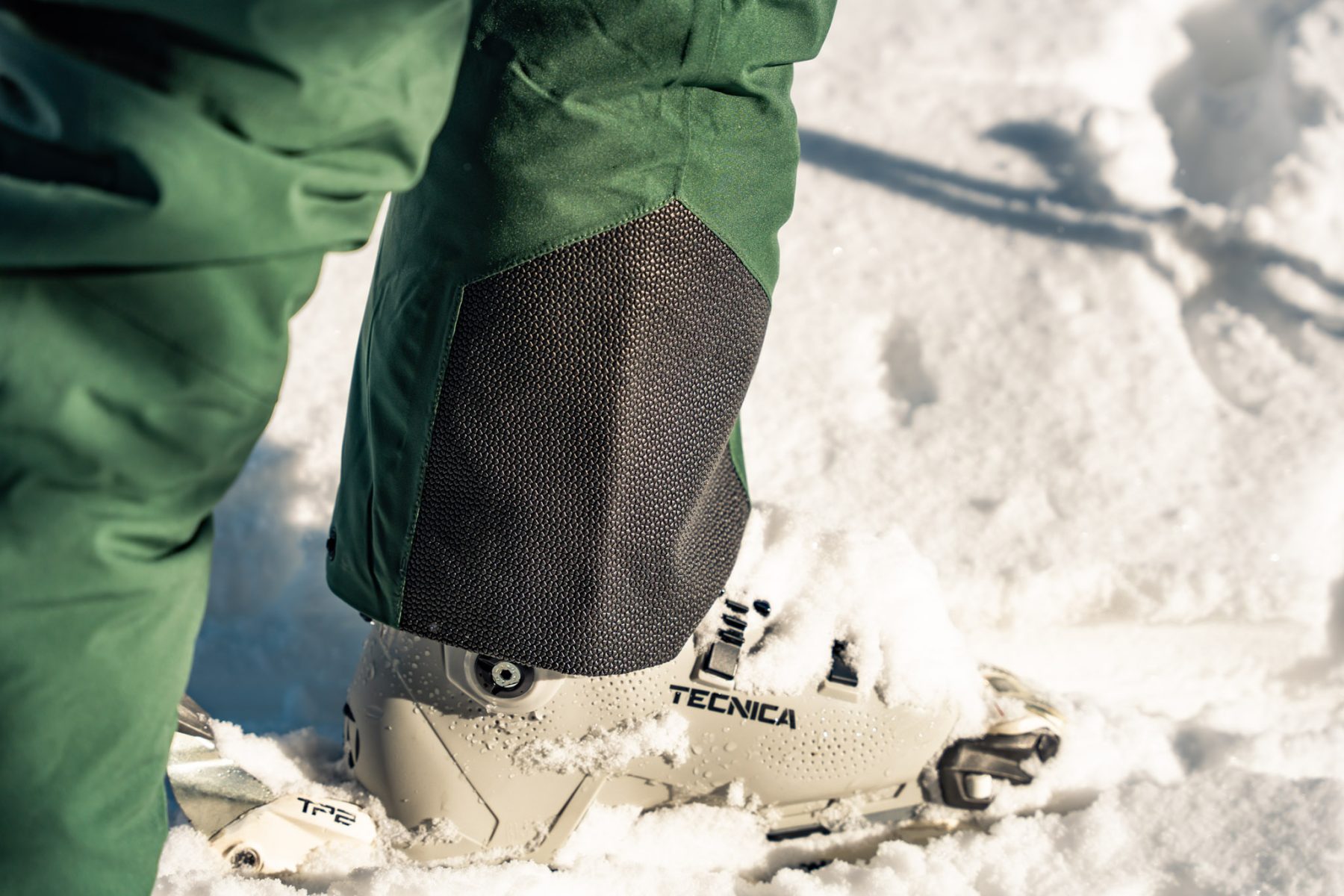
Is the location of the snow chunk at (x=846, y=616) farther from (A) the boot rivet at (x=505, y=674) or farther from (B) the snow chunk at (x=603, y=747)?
(A) the boot rivet at (x=505, y=674)

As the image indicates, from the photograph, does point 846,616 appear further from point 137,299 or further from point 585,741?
point 137,299

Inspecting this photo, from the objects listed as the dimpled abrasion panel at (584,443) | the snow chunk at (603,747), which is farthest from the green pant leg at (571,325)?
the snow chunk at (603,747)

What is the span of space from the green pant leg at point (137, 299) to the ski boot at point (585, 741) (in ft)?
1.37

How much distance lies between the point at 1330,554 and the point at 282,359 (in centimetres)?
152

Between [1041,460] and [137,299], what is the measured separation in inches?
56.7

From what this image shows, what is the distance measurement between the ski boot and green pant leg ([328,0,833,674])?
10cm

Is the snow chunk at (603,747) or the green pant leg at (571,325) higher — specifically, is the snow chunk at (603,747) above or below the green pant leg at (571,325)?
below

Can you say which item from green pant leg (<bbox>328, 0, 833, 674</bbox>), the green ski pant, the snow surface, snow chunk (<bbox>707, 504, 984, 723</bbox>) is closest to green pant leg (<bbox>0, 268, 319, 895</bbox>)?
the green ski pant

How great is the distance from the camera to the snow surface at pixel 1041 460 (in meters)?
1.06

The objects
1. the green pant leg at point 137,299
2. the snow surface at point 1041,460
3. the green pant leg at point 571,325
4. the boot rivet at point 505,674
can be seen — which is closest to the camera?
the green pant leg at point 137,299

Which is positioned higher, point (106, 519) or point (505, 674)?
point (106, 519)

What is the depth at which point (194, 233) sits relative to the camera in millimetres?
474

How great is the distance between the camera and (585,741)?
996 mm

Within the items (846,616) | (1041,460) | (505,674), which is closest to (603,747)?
(505,674)
